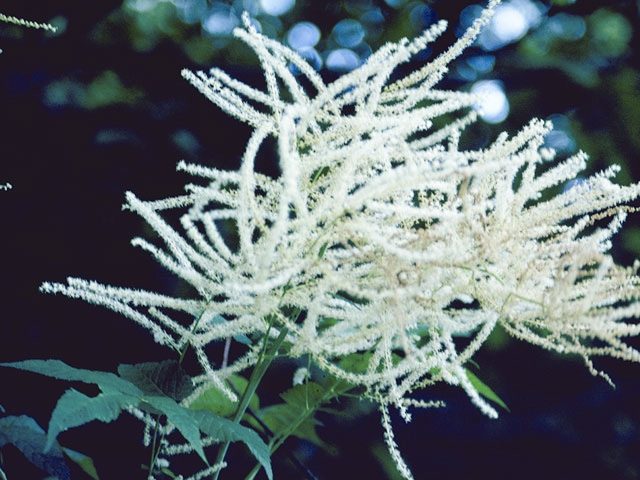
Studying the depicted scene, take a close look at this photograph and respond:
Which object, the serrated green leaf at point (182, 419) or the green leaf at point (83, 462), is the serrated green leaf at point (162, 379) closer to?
the serrated green leaf at point (182, 419)

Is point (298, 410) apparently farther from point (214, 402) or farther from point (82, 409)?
point (82, 409)

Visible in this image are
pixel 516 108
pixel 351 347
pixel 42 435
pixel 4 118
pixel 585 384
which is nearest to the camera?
pixel 351 347

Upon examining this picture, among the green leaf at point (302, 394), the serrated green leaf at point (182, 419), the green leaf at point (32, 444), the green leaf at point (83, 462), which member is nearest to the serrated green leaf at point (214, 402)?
the green leaf at point (302, 394)

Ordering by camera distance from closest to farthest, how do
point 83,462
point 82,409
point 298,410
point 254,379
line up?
point 82,409 → point 254,379 → point 83,462 → point 298,410

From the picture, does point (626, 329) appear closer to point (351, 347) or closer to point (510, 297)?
point (510, 297)

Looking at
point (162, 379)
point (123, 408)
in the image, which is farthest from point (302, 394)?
point (123, 408)

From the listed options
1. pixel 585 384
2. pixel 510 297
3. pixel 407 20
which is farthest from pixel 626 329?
pixel 585 384
